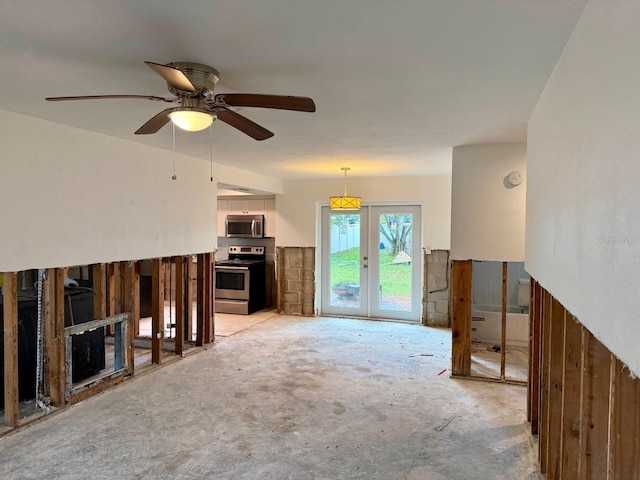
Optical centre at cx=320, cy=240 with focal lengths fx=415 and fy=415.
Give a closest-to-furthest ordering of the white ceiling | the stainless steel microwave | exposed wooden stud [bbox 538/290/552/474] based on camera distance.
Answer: the white ceiling → exposed wooden stud [bbox 538/290/552/474] → the stainless steel microwave

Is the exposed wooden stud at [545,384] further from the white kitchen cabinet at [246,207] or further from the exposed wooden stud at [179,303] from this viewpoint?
the white kitchen cabinet at [246,207]

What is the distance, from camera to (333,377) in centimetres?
423

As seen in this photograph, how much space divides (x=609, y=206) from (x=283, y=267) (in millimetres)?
6323

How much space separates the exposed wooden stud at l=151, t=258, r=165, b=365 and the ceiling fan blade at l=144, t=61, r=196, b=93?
3.05 m

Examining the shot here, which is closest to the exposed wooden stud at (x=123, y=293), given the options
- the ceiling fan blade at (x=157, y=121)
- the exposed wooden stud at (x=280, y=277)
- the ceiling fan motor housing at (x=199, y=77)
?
the ceiling fan blade at (x=157, y=121)

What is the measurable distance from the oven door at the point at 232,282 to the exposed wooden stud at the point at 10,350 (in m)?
4.08

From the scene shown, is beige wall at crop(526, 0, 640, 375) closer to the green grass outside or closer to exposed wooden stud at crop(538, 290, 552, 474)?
exposed wooden stud at crop(538, 290, 552, 474)

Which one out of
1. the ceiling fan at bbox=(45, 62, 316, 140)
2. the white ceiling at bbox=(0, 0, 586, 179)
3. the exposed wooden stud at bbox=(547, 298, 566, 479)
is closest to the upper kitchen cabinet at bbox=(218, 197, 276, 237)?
the white ceiling at bbox=(0, 0, 586, 179)

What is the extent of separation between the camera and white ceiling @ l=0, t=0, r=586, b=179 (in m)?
1.57

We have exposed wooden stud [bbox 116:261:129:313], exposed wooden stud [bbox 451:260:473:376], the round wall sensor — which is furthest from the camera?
exposed wooden stud [bbox 116:261:129:313]

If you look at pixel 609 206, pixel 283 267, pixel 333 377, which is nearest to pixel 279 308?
pixel 283 267

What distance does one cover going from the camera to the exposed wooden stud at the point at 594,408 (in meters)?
1.58

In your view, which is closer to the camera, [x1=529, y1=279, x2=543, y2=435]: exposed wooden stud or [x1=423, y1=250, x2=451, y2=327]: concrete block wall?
[x1=529, y1=279, x2=543, y2=435]: exposed wooden stud

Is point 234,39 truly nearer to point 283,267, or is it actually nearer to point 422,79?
point 422,79
